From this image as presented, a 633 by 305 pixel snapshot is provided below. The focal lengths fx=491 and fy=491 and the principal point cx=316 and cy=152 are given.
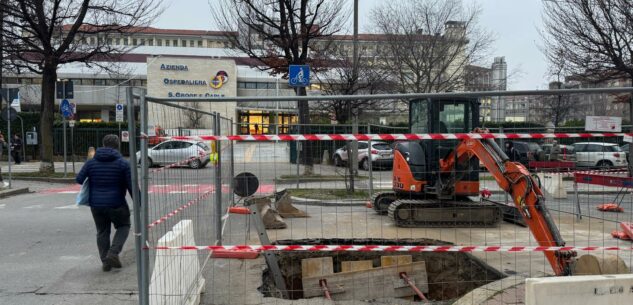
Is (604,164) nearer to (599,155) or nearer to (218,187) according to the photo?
(599,155)

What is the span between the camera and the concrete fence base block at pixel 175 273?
4.14 meters

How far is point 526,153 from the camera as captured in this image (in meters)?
7.56

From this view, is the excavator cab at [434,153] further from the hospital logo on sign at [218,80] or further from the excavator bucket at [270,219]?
the hospital logo on sign at [218,80]

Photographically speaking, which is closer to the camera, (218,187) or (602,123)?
(602,123)

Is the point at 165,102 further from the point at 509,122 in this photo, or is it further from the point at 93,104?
the point at 93,104

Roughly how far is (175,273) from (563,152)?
5.33m

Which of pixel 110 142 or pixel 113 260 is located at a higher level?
pixel 110 142

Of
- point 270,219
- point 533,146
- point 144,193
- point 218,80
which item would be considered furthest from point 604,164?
point 218,80

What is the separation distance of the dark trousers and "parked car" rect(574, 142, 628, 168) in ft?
19.7

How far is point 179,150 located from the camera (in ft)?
18.0

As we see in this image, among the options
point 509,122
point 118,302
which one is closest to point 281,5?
point 509,122

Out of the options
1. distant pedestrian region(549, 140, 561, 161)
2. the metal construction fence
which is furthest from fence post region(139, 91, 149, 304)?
distant pedestrian region(549, 140, 561, 161)

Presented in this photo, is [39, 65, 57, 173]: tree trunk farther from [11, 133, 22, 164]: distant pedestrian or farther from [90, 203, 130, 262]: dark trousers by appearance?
[90, 203, 130, 262]: dark trousers

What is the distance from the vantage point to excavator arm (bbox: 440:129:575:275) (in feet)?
16.1
